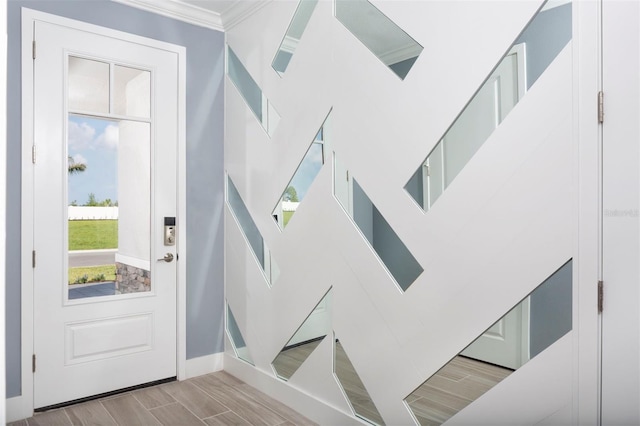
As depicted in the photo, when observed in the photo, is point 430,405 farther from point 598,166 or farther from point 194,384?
point 194,384

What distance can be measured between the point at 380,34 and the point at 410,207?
880 millimetres

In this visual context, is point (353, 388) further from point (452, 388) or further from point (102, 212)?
point (102, 212)

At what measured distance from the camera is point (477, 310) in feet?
5.95

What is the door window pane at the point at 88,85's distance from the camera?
9.39 ft

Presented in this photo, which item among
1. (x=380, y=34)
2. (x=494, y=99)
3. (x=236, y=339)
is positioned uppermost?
(x=380, y=34)

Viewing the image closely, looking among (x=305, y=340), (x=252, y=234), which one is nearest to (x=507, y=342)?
(x=305, y=340)

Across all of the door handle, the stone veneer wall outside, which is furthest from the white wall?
the stone veneer wall outside

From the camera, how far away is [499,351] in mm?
1774

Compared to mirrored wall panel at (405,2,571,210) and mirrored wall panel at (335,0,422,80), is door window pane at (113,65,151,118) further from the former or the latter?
mirrored wall panel at (405,2,571,210)

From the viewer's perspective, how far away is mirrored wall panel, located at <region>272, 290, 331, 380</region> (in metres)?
2.54

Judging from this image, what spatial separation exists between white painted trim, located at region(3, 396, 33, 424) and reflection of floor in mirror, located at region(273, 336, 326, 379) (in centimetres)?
147

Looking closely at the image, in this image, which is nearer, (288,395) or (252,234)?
(288,395)

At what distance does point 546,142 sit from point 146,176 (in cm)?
256

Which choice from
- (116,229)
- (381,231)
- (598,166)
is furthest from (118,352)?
(598,166)
